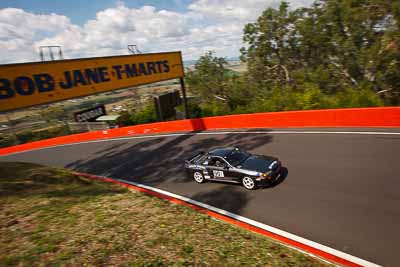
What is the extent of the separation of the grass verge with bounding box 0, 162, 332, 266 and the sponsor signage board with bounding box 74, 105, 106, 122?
920 inches

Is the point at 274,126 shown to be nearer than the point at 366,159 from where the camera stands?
No

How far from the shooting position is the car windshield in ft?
31.4

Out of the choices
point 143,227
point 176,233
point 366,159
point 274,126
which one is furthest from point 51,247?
point 274,126

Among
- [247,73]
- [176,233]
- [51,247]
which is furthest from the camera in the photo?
[247,73]

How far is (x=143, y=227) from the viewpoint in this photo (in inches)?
242

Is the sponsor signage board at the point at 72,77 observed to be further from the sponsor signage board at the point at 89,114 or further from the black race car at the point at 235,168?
the sponsor signage board at the point at 89,114

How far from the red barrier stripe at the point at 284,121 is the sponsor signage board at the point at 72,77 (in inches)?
176

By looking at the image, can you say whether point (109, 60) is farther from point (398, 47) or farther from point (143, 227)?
point (398, 47)

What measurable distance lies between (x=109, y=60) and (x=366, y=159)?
1431 centimetres

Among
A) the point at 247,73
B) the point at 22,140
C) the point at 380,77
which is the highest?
the point at 247,73

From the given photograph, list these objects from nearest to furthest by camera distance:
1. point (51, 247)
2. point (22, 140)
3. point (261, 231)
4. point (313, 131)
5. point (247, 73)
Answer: point (51, 247) < point (261, 231) < point (313, 131) < point (247, 73) < point (22, 140)

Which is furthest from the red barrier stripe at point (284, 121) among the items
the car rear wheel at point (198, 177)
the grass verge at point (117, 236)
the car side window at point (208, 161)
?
the grass verge at point (117, 236)

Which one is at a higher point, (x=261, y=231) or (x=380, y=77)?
(x=380, y=77)

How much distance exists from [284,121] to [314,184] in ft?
25.5
